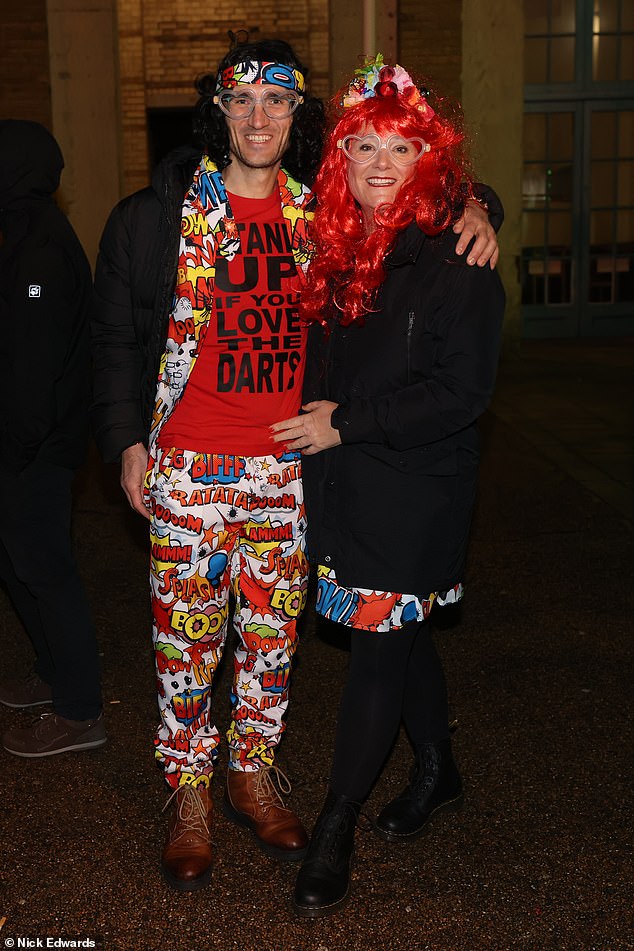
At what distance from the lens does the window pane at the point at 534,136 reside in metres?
15.7

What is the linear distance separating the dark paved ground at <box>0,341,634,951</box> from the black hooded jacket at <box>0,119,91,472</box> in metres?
1.15

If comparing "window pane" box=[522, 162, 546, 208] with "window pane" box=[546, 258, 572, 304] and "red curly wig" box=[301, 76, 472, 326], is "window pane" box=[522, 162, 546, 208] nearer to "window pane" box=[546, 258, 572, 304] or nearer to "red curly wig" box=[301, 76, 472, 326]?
"window pane" box=[546, 258, 572, 304]

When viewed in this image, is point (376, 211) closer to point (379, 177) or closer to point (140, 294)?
point (379, 177)

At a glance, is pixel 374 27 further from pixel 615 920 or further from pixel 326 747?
pixel 615 920

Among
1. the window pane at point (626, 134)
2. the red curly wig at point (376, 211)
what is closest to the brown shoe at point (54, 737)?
the red curly wig at point (376, 211)

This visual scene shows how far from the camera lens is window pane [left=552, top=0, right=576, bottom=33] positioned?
50.4 ft

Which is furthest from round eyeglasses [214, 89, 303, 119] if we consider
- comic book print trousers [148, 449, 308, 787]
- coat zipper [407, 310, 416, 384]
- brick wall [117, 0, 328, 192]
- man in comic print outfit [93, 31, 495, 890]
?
brick wall [117, 0, 328, 192]

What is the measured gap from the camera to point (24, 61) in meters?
14.0

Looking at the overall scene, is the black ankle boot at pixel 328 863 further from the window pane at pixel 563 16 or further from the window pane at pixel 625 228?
the window pane at pixel 563 16

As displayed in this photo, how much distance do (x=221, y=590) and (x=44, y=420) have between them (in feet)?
3.07

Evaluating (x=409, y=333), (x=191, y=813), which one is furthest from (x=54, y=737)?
(x=409, y=333)

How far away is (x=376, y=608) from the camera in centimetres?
302

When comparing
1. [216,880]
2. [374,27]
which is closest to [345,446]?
[216,880]

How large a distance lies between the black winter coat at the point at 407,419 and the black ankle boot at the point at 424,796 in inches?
27.8
